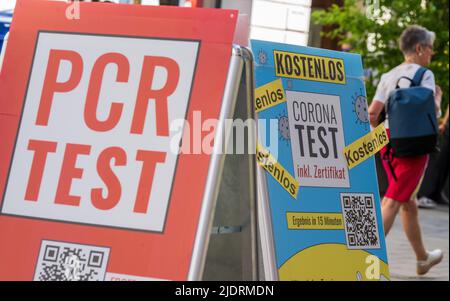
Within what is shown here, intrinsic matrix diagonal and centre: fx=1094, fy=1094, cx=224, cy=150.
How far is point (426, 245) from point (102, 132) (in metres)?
6.84

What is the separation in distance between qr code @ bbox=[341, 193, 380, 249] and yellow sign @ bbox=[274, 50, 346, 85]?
0.49 meters

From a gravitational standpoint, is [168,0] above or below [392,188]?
above

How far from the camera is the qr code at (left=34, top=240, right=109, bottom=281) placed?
3480 mm

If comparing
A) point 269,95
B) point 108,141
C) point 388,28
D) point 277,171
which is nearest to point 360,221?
point 277,171

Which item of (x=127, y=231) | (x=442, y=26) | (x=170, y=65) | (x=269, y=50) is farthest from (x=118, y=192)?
(x=442, y=26)

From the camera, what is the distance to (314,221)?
13.9 feet

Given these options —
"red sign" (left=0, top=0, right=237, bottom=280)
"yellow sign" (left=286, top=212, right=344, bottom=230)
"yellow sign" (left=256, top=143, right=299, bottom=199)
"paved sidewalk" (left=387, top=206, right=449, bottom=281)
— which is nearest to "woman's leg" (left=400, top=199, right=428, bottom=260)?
"paved sidewalk" (left=387, top=206, right=449, bottom=281)

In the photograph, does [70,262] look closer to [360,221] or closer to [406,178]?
[360,221]

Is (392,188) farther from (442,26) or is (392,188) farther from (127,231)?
(442,26)

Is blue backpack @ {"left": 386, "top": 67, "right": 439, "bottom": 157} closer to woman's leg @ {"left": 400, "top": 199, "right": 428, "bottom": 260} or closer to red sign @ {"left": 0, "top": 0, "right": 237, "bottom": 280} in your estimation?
woman's leg @ {"left": 400, "top": 199, "right": 428, "bottom": 260}

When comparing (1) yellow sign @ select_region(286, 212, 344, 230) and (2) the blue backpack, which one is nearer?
(1) yellow sign @ select_region(286, 212, 344, 230)

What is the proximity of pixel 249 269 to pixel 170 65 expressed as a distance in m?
0.85

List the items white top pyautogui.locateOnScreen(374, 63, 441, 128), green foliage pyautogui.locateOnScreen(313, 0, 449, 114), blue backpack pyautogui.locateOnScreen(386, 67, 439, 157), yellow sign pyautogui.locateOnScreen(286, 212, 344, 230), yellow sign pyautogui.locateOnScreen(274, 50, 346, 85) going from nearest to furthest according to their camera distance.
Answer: yellow sign pyautogui.locateOnScreen(286, 212, 344, 230) < yellow sign pyautogui.locateOnScreen(274, 50, 346, 85) < blue backpack pyautogui.locateOnScreen(386, 67, 439, 157) < white top pyautogui.locateOnScreen(374, 63, 441, 128) < green foliage pyautogui.locateOnScreen(313, 0, 449, 114)

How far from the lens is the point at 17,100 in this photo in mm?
3770
